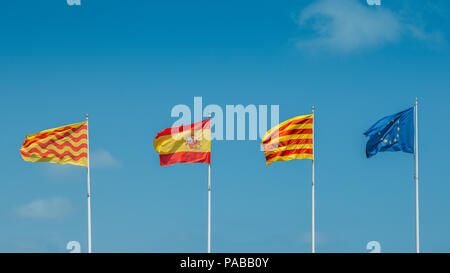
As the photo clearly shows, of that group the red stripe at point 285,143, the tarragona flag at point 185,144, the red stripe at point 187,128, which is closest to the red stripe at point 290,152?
the red stripe at point 285,143

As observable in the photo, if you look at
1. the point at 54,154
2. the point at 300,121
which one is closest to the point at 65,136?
the point at 54,154

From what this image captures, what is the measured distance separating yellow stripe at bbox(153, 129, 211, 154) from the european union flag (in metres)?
11.7

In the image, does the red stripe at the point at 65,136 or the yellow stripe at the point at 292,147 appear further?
the yellow stripe at the point at 292,147

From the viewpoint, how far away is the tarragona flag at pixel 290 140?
201 feet

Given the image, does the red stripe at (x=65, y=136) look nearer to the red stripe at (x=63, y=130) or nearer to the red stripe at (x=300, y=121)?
the red stripe at (x=63, y=130)

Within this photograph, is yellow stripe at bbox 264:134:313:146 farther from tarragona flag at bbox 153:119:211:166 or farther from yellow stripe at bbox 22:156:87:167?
yellow stripe at bbox 22:156:87:167

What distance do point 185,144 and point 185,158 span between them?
1.04 metres

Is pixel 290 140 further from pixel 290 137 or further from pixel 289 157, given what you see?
pixel 289 157

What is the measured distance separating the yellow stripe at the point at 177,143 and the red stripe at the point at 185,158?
0.28 meters

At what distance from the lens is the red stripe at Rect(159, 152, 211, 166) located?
6138 centimetres
